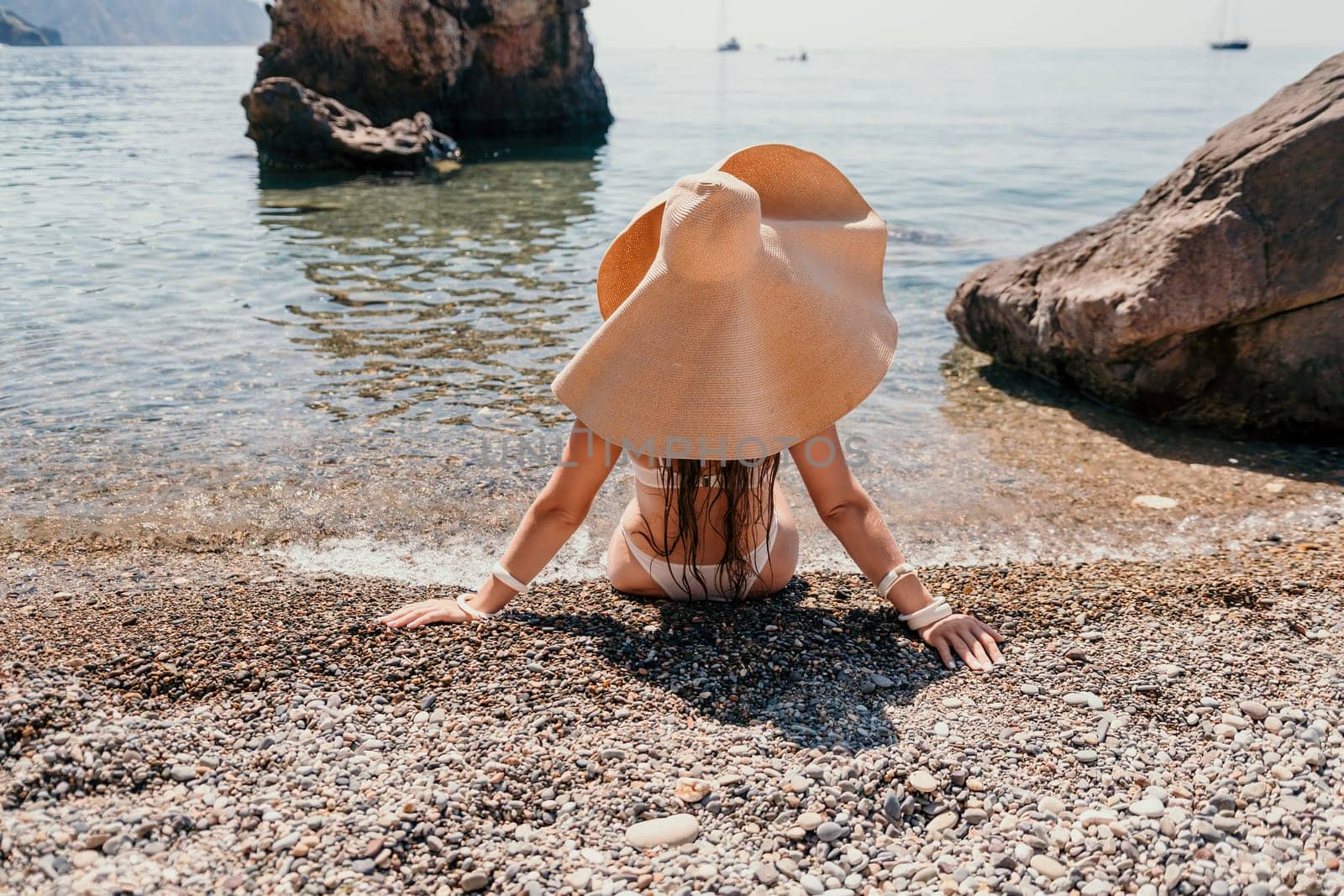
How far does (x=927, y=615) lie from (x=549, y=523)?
1385 millimetres

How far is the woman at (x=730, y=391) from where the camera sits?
2918 mm

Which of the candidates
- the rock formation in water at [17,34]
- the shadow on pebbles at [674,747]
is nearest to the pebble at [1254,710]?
the shadow on pebbles at [674,747]

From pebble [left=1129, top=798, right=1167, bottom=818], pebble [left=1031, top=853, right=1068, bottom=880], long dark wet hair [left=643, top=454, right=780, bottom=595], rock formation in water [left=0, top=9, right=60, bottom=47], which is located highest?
rock formation in water [left=0, top=9, right=60, bottom=47]

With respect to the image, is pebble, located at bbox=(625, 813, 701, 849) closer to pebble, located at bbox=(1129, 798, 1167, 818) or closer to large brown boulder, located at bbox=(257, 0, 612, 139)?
pebble, located at bbox=(1129, 798, 1167, 818)

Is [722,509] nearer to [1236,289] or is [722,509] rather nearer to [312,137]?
[1236,289]

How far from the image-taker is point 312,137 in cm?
1897

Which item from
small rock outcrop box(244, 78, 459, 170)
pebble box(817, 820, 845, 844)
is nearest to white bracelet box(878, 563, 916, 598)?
pebble box(817, 820, 845, 844)

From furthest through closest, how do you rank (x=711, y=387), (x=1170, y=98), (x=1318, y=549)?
(x=1170, y=98) → (x=1318, y=549) → (x=711, y=387)

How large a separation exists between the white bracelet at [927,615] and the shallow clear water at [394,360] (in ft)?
5.91

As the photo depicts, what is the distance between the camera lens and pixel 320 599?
12.8 feet

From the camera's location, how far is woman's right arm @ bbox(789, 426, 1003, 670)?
3412mm

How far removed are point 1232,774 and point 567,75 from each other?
28201 millimetres

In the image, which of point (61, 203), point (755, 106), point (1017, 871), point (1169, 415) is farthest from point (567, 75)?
point (1017, 871)

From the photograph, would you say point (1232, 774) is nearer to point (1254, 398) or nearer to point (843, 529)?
Answer: point (843, 529)
